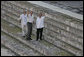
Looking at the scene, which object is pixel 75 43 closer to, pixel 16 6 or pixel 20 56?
pixel 20 56

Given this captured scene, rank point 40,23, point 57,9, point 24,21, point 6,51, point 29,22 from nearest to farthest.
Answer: point 6,51 → point 40,23 → point 29,22 → point 24,21 → point 57,9

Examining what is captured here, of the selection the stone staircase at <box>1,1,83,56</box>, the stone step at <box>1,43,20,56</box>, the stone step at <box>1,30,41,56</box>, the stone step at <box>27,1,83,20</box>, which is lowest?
the stone step at <box>1,43,20,56</box>

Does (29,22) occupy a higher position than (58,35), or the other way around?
(29,22)

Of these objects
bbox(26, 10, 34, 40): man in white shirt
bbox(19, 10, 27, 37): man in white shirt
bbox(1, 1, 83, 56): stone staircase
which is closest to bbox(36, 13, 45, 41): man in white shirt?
bbox(26, 10, 34, 40): man in white shirt

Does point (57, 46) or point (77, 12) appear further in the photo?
point (77, 12)

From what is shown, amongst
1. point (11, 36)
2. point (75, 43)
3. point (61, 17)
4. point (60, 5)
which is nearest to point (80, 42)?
point (75, 43)

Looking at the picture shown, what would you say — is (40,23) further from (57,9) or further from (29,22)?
(57,9)

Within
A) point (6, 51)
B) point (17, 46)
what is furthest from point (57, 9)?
point (6, 51)

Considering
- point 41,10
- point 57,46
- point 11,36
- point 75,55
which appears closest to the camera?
point 75,55

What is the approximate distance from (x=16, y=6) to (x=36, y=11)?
5.21 feet

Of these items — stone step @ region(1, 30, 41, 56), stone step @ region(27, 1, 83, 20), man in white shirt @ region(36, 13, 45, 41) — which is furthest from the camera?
stone step @ region(27, 1, 83, 20)

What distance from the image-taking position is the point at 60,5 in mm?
16578

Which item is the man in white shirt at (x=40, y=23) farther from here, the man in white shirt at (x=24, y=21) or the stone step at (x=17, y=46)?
the stone step at (x=17, y=46)

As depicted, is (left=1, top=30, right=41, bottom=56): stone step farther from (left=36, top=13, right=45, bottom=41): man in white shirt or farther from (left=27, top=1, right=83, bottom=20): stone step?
(left=27, top=1, right=83, bottom=20): stone step
